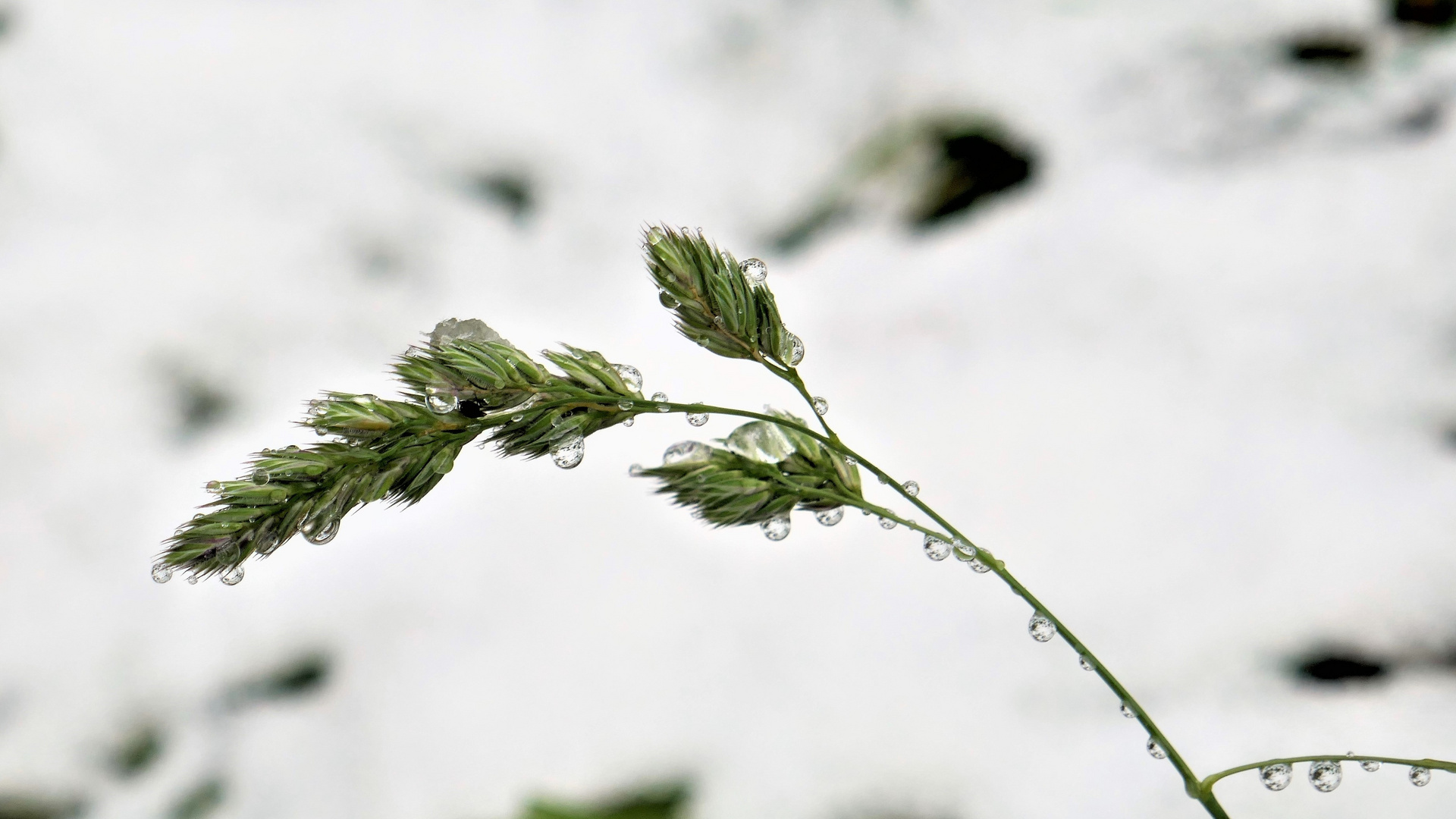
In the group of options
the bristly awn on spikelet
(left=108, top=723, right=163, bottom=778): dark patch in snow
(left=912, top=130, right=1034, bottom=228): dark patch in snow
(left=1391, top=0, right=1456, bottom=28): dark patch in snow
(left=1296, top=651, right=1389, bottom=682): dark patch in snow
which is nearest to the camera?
the bristly awn on spikelet

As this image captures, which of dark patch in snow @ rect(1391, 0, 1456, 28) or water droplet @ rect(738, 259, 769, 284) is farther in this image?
dark patch in snow @ rect(1391, 0, 1456, 28)

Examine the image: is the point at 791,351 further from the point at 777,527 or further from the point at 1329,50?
the point at 1329,50

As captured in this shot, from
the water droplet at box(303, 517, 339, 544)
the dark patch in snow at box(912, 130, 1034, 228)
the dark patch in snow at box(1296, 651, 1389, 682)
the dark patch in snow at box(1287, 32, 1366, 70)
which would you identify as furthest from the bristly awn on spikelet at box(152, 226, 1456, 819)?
the dark patch in snow at box(1287, 32, 1366, 70)

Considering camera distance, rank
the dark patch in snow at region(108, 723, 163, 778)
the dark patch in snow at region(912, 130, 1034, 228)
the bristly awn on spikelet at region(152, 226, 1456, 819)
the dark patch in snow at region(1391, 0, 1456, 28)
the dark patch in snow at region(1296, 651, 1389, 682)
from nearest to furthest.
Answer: the bristly awn on spikelet at region(152, 226, 1456, 819) → the dark patch in snow at region(1296, 651, 1389, 682) → the dark patch in snow at region(1391, 0, 1456, 28) → the dark patch in snow at region(912, 130, 1034, 228) → the dark patch in snow at region(108, 723, 163, 778)

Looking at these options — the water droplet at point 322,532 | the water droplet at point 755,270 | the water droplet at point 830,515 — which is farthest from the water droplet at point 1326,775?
the water droplet at point 322,532

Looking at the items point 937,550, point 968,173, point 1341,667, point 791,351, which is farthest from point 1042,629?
point 968,173

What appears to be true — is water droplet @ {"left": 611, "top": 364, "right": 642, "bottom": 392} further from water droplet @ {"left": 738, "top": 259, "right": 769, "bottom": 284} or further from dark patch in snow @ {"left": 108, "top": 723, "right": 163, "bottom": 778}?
dark patch in snow @ {"left": 108, "top": 723, "right": 163, "bottom": 778}
